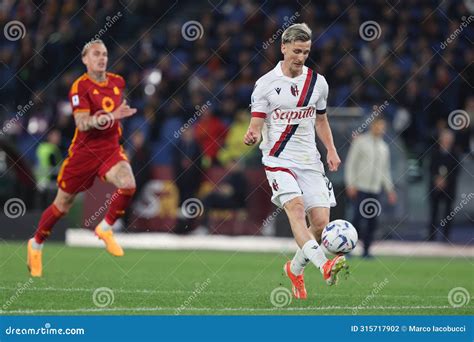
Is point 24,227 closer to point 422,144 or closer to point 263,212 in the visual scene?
point 263,212

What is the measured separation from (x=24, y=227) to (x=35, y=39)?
20.8 ft

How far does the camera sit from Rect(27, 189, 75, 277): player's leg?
14281mm

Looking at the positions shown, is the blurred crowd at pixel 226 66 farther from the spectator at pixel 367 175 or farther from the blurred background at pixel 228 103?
the spectator at pixel 367 175

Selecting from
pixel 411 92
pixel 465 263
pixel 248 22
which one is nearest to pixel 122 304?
pixel 465 263

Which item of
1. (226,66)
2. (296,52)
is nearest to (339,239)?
(296,52)

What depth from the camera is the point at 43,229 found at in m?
14.3

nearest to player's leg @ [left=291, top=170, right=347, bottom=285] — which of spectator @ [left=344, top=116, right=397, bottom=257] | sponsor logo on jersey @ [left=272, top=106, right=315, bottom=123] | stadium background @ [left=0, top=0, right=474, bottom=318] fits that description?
sponsor logo on jersey @ [left=272, top=106, right=315, bottom=123]

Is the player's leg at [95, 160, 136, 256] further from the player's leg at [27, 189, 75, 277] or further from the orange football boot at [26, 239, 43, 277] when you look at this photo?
the orange football boot at [26, 239, 43, 277]

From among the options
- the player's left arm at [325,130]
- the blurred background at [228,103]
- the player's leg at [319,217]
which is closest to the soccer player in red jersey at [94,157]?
the player's left arm at [325,130]

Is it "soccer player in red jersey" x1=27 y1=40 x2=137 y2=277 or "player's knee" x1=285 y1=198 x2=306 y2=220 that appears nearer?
"player's knee" x1=285 y1=198 x2=306 y2=220

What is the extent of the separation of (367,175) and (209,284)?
278 inches

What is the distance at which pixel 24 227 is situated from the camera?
2233 centimetres

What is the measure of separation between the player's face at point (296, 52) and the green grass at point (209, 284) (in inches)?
93.4

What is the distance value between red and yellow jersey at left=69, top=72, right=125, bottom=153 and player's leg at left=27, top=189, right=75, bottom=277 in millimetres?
652
